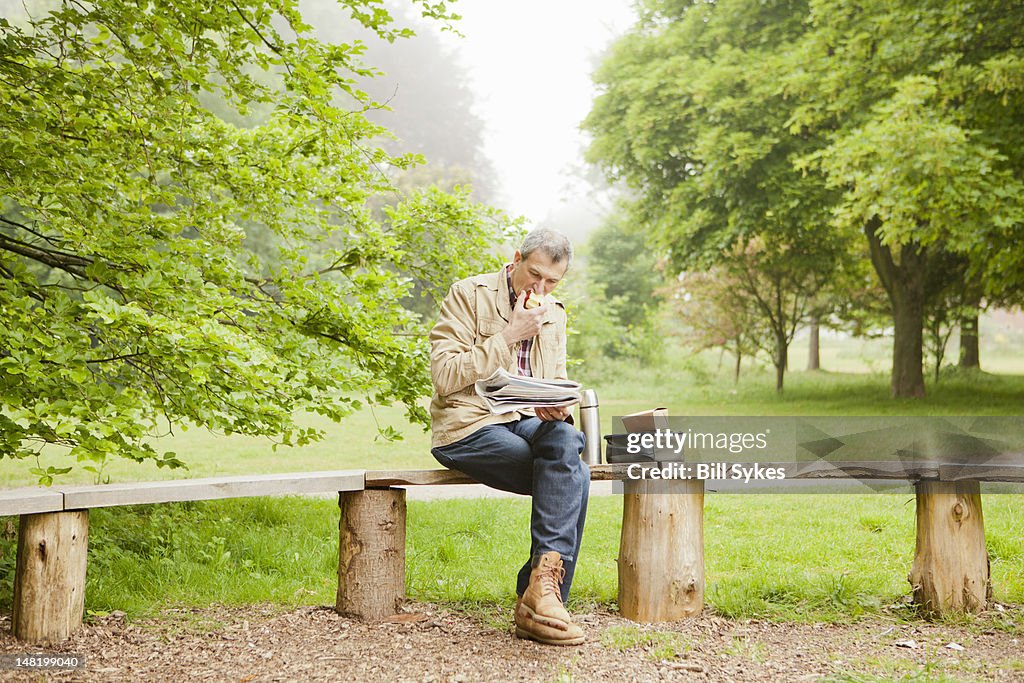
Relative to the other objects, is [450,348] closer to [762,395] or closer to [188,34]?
[188,34]

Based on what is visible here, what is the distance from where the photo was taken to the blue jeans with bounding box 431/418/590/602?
3.48 meters

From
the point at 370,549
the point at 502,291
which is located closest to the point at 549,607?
the point at 370,549

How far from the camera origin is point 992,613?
391 cm

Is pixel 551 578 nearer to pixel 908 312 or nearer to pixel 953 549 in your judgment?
pixel 953 549

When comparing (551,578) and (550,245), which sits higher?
(550,245)

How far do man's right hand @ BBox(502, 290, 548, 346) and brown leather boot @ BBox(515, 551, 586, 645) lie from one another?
826 millimetres

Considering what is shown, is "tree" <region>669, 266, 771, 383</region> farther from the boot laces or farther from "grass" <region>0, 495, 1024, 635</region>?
the boot laces

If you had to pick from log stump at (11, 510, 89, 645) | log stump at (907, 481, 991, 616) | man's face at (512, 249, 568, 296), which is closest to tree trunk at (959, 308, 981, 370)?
log stump at (907, 481, 991, 616)

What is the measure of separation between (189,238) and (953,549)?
413cm

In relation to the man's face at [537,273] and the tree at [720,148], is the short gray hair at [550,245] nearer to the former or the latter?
the man's face at [537,273]

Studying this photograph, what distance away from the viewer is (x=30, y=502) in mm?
3332

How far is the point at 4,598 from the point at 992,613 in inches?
172

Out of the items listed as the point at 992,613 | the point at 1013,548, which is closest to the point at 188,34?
the point at 992,613

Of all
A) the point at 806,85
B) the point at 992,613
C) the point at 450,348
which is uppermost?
the point at 806,85
